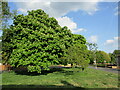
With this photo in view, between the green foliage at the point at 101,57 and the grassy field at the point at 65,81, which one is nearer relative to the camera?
the grassy field at the point at 65,81

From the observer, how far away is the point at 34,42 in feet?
62.8

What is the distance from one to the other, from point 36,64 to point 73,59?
6.15m

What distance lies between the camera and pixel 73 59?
20.0 m

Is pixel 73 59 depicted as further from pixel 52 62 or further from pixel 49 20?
pixel 49 20

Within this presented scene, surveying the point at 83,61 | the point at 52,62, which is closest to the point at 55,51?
the point at 52,62

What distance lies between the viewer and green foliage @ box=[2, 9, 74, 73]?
18.8 m

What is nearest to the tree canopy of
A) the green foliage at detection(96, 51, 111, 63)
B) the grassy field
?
the grassy field

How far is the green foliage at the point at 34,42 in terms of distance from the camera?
18750 mm

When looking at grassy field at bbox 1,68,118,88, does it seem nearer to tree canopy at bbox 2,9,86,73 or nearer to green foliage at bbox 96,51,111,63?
tree canopy at bbox 2,9,86,73

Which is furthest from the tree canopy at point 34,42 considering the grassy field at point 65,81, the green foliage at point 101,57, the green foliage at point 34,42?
the green foliage at point 101,57

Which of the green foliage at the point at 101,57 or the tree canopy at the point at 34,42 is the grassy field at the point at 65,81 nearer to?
the tree canopy at the point at 34,42

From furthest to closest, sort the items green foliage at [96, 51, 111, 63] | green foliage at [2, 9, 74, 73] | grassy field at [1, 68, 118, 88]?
green foliage at [96, 51, 111, 63]
green foliage at [2, 9, 74, 73]
grassy field at [1, 68, 118, 88]

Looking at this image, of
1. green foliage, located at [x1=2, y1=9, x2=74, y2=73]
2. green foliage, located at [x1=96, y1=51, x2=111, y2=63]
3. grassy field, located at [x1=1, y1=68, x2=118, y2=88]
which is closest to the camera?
grassy field, located at [x1=1, y1=68, x2=118, y2=88]

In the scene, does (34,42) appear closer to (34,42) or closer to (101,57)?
(34,42)
